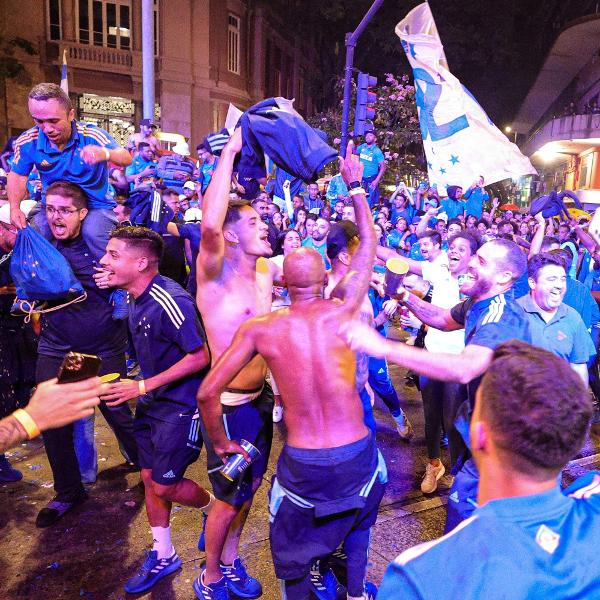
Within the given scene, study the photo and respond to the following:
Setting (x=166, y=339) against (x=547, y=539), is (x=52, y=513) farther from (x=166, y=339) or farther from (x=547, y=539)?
(x=547, y=539)

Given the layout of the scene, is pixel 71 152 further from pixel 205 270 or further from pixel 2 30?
pixel 2 30

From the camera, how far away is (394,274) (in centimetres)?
357

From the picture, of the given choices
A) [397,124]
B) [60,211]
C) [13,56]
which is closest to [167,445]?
[60,211]

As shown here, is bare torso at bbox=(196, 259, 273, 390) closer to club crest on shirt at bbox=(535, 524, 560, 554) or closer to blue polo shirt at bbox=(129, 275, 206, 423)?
blue polo shirt at bbox=(129, 275, 206, 423)

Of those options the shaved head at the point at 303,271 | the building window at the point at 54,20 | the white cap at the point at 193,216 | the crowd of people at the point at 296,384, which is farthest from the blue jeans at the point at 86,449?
the building window at the point at 54,20

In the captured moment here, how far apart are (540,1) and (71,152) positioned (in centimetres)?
4303

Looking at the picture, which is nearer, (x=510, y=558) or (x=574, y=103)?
(x=510, y=558)

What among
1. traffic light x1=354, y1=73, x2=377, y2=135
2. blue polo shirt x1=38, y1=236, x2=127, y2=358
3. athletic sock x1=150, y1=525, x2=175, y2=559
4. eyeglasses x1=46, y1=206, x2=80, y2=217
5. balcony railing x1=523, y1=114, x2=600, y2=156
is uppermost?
balcony railing x1=523, y1=114, x2=600, y2=156

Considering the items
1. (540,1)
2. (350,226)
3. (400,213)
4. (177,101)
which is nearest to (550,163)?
(540,1)

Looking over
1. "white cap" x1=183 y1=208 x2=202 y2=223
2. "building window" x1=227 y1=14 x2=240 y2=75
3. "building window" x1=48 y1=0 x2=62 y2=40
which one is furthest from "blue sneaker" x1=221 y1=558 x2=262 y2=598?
"building window" x1=227 y1=14 x2=240 y2=75

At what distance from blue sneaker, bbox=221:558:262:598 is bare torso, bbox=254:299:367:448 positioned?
4.00 feet

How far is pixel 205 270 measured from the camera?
317cm

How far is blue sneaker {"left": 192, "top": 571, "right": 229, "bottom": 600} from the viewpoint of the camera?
3070 mm

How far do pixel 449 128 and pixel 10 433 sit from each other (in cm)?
995
